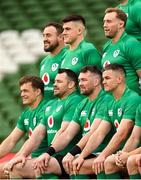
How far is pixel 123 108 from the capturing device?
9.69 m

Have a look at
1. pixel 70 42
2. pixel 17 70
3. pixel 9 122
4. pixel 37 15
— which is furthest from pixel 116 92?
pixel 37 15

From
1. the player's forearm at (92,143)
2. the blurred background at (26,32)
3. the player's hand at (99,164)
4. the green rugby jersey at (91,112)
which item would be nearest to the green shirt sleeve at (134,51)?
the green rugby jersey at (91,112)

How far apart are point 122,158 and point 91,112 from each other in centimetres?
98

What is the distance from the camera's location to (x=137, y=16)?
987 cm

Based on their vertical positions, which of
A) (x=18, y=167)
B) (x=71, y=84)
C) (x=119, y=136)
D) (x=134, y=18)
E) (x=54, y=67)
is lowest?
(x=18, y=167)

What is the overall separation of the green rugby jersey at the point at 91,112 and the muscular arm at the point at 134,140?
0.58 metres

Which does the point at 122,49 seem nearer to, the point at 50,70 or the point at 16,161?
the point at 50,70

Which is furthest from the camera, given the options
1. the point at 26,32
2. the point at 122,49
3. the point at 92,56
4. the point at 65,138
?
the point at 26,32

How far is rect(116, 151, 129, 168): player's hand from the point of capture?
364 inches

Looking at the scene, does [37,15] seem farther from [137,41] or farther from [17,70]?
[137,41]

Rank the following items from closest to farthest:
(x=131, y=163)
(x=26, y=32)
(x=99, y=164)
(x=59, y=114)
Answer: (x=131, y=163) < (x=99, y=164) < (x=59, y=114) < (x=26, y=32)

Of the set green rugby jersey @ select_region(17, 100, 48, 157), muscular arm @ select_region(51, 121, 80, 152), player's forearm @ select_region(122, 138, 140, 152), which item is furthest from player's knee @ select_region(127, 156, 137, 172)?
green rugby jersey @ select_region(17, 100, 48, 157)

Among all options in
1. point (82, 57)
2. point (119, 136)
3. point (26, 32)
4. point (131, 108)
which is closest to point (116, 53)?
point (82, 57)

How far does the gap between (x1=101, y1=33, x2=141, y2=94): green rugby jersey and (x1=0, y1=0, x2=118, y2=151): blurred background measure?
3.41 m
